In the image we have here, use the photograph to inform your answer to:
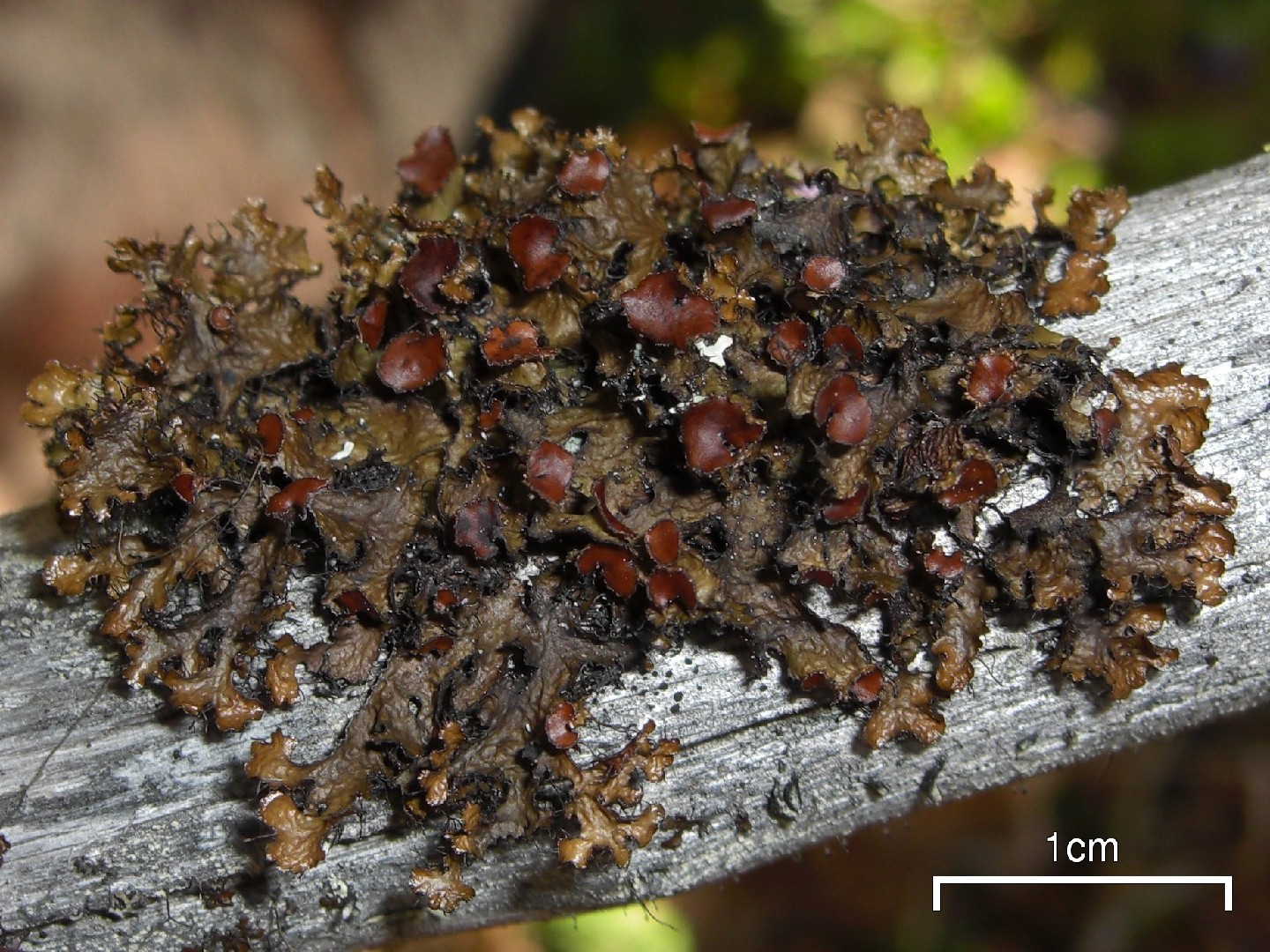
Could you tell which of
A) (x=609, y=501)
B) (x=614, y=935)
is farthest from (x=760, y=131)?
(x=609, y=501)

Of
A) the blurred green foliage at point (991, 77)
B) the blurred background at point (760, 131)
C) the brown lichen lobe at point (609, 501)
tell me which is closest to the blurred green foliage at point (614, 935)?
the blurred background at point (760, 131)

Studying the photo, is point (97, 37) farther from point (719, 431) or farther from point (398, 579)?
point (719, 431)

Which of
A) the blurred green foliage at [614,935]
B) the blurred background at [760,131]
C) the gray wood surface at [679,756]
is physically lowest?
the blurred green foliage at [614,935]

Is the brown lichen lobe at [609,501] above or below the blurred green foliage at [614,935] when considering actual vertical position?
above

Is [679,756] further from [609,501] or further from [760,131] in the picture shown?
[760,131]

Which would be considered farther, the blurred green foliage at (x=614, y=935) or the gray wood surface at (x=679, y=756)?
the blurred green foliage at (x=614, y=935)

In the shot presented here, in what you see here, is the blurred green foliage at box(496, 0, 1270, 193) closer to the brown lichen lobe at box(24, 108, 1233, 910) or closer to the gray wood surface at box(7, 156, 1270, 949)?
the gray wood surface at box(7, 156, 1270, 949)

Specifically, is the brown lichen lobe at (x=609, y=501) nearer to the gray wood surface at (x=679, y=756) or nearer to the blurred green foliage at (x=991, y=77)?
the gray wood surface at (x=679, y=756)
